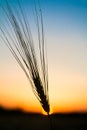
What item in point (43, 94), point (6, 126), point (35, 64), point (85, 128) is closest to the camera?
point (35, 64)

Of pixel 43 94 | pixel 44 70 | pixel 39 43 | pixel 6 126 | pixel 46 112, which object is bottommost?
pixel 6 126

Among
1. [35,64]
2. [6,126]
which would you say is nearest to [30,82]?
[35,64]

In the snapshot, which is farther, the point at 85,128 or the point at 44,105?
the point at 85,128

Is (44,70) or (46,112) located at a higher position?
(44,70)

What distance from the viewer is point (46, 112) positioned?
313 centimetres

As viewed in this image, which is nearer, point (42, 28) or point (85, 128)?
point (42, 28)

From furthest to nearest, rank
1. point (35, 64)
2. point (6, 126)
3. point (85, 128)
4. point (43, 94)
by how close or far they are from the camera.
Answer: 1. point (6, 126)
2. point (85, 128)
3. point (43, 94)
4. point (35, 64)

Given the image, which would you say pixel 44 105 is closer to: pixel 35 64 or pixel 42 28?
pixel 35 64

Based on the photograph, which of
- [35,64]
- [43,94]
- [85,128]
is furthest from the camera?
[85,128]

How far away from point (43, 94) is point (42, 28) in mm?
761

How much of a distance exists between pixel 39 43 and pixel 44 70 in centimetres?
31

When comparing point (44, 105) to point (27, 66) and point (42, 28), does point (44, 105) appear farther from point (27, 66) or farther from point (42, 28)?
point (42, 28)

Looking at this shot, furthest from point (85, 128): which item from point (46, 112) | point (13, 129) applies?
point (46, 112)

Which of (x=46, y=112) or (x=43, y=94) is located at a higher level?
(x=43, y=94)
